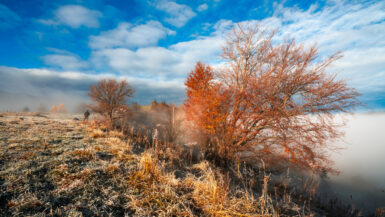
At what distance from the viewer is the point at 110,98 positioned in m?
13.4

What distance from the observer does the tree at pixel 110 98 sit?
13008 mm

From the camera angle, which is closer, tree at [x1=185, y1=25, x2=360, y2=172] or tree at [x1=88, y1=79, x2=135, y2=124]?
tree at [x1=185, y1=25, x2=360, y2=172]

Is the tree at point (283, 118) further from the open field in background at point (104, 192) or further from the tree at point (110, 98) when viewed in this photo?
the tree at point (110, 98)

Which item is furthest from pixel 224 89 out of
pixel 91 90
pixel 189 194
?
pixel 91 90

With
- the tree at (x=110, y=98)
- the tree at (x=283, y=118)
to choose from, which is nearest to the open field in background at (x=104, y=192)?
the tree at (x=283, y=118)

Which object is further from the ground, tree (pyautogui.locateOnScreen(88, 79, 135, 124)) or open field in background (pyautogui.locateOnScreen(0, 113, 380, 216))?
tree (pyautogui.locateOnScreen(88, 79, 135, 124))

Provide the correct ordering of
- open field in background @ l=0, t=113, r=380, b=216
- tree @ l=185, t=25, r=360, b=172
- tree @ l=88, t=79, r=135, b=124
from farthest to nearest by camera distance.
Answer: tree @ l=88, t=79, r=135, b=124 < tree @ l=185, t=25, r=360, b=172 < open field in background @ l=0, t=113, r=380, b=216

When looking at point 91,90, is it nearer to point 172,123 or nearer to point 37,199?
→ point 172,123

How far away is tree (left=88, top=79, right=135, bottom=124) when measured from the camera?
42.7ft

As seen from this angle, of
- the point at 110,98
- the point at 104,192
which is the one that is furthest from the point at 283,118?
the point at 110,98

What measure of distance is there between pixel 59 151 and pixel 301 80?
38.0 feet

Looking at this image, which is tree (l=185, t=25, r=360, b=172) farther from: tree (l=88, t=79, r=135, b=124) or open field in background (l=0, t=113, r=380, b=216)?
tree (l=88, t=79, r=135, b=124)

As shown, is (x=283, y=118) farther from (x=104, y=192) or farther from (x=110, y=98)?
(x=110, y=98)

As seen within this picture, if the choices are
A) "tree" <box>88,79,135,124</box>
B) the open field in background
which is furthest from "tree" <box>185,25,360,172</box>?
"tree" <box>88,79,135,124</box>
